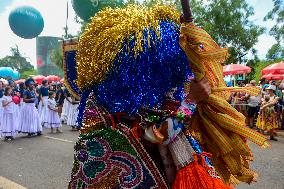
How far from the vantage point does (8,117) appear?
995 cm

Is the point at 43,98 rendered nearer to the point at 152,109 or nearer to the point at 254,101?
the point at 254,101

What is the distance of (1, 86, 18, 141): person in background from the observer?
384 inches

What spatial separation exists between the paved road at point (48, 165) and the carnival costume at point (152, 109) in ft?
9.68

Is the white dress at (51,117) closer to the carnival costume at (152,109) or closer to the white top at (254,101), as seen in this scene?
the white top at (254,101)

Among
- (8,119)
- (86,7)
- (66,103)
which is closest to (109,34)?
(86,7)

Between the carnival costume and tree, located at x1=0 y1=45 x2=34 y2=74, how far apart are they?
7343 centimetres

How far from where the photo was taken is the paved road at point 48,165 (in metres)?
4.90

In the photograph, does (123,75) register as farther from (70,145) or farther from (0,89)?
(0,89)

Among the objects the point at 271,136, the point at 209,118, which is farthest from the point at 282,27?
the point at 209,118

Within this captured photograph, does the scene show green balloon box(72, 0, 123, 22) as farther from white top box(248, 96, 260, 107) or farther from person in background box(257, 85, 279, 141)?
white top box(248, 96, 260, 107)

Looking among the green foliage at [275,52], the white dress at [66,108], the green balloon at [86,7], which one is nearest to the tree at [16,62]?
the green foliage at [275,52]

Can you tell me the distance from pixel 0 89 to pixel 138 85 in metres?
8.28

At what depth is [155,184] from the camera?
179 centimetres

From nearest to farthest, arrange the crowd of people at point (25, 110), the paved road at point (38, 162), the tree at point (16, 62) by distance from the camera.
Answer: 1. the paved road at point (38, 162)
2. the crowd of people at point (25, 110)
3. the tree at point (16, 62)
